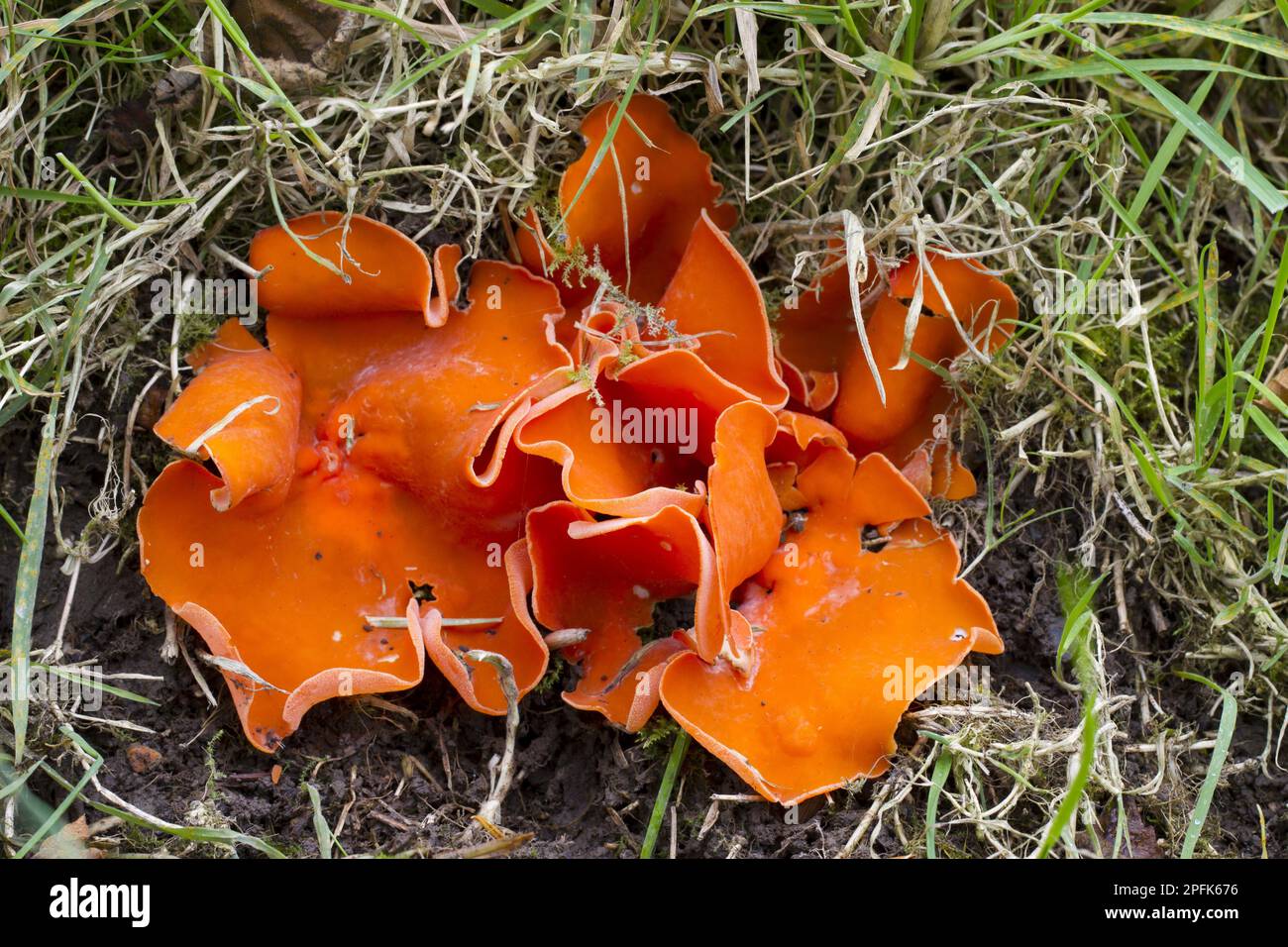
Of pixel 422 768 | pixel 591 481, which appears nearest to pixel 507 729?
pixel 422 768

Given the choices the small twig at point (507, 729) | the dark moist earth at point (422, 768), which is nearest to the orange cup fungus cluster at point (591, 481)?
the small twig at point (507, 729)

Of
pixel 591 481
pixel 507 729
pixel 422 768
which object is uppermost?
pixel 591 481

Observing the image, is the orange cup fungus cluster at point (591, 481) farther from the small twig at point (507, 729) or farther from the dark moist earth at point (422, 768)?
the dark moist earth at point (422, 768)

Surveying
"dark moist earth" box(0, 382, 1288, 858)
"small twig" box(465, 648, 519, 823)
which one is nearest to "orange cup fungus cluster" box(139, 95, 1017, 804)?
"small twig" box(465, 648, 519, 823)

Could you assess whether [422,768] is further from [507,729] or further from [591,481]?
[591,481]

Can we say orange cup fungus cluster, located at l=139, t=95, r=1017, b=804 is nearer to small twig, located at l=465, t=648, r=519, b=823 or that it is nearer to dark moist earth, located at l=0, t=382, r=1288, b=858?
small twig, located at l=465, t=648, r=519, b=823

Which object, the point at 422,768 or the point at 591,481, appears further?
the point at 422,768

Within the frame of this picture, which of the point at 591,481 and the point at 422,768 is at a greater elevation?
the point at 591,481

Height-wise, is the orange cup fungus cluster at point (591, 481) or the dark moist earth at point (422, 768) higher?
the orange cup fungus cluster at point (591, 481)
